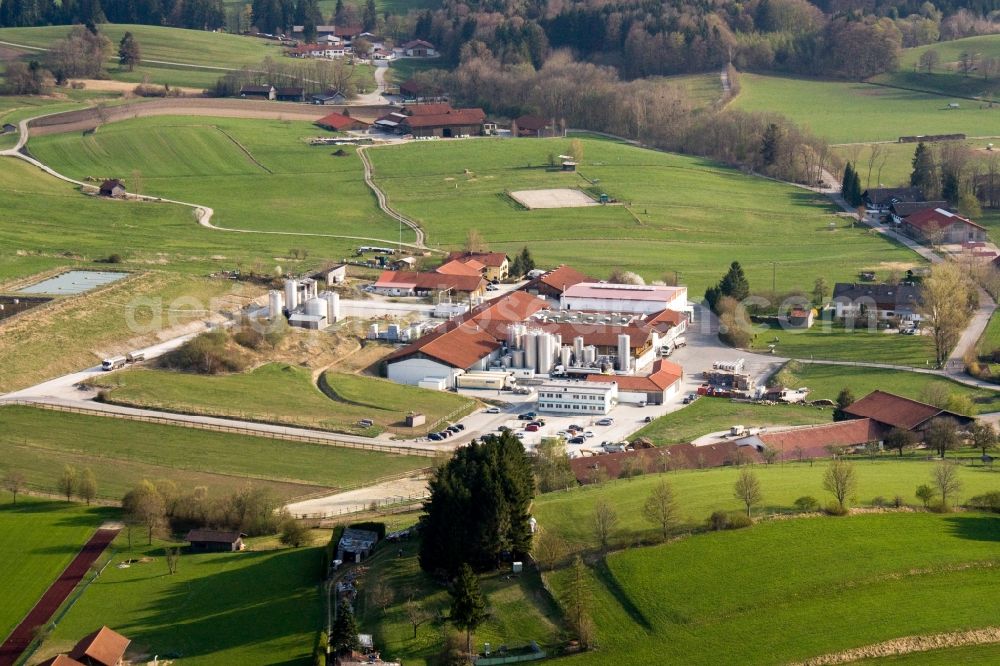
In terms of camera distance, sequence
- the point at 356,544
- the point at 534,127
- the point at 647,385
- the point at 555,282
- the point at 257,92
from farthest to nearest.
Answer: the point at 257,92 → the point at 534,127 → the point at 555,282 → the point at 647,385 → the point at 356,544

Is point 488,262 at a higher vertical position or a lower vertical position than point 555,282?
higher

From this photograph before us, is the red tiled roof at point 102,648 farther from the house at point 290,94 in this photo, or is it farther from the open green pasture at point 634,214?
the house at point 290,94

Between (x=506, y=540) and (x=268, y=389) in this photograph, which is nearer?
(x=506, y=540)

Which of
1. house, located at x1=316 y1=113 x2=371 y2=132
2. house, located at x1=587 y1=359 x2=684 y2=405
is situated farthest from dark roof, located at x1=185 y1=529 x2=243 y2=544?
house, located at x1=316 y1=113 x2=371 y2=132

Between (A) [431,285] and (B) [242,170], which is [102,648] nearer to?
(A) [431,285]

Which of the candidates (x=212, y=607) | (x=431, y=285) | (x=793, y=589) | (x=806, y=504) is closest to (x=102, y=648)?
(x=212, y=607)

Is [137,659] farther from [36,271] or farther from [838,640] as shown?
[36,271]

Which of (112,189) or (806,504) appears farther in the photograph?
(112,189)

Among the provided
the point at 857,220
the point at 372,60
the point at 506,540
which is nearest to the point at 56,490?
the point at 506,540
